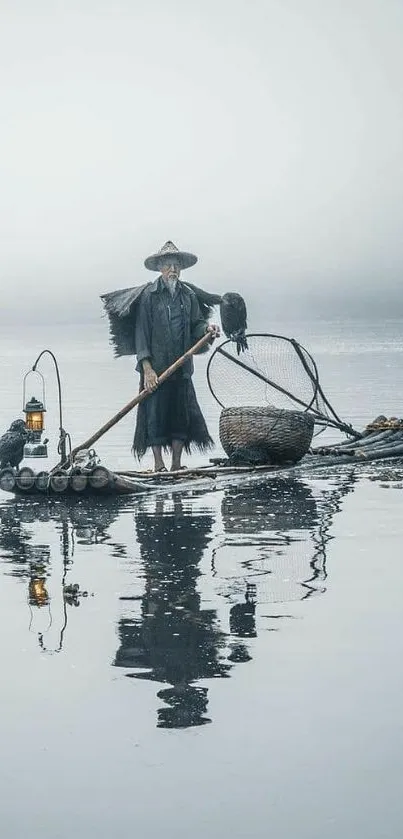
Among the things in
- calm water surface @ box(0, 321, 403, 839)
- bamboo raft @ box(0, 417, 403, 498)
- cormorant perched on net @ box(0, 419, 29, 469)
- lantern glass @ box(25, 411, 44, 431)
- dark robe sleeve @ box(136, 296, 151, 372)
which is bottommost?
A: calm water surface @ box(0, 321, 403, 839)

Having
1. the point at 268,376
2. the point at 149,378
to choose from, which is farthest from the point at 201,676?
the point at 268,376

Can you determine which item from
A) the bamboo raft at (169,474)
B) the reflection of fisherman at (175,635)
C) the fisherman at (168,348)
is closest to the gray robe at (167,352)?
the fisherman at (168,348)

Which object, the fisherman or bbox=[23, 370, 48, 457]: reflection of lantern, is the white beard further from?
bbox=[23, 370, 48, 457]: reflection of lantern

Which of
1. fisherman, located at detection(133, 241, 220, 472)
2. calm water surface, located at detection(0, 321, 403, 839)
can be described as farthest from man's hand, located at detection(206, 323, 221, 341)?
calm water surface, located at detection(0, 321, 403, 839)

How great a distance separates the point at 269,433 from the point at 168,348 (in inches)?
47.0

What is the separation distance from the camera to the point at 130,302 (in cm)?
1337

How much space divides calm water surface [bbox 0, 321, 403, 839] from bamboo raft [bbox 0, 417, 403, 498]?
92 centimetres

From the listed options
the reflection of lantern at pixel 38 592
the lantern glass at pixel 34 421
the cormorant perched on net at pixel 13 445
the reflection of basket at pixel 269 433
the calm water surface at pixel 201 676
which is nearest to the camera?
the calm water surface at pixel 201 676

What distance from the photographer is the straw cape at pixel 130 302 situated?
13461mm

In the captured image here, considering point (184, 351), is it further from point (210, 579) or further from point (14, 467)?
A: point (210, 579)

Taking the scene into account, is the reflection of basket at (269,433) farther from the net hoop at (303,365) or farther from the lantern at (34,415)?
the lantern at (34,415)

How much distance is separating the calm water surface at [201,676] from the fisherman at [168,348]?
318cm

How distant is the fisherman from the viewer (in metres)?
13.4

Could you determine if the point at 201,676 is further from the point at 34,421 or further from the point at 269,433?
the point at 269,433
